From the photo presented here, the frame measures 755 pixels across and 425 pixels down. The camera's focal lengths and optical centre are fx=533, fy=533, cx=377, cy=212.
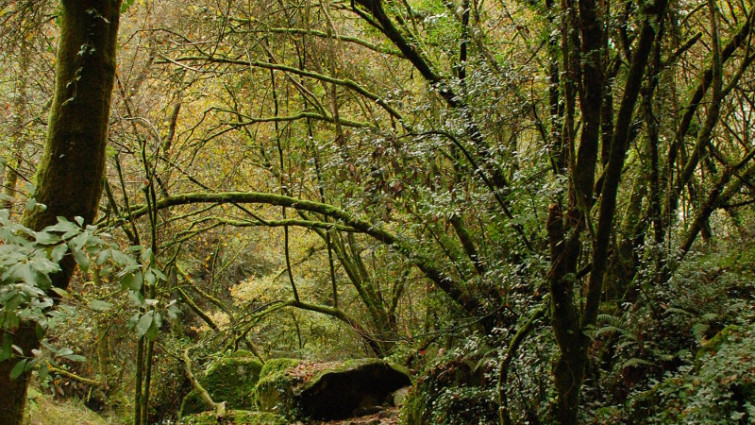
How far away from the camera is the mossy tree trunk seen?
2.73m

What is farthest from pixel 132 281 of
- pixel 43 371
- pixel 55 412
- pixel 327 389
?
pixel 55 412

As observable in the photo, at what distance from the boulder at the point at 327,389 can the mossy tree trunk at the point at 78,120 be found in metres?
6.86

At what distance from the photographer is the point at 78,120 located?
281cm

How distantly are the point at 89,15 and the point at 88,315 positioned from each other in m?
5.79

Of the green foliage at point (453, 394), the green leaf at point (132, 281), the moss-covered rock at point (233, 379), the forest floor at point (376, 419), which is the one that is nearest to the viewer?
the green leaf at point (132, 281)

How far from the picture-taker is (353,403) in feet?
31.1

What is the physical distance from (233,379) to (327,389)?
8.65 ft

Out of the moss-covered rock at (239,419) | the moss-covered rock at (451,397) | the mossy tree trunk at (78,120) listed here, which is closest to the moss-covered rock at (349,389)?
the moss-covered rock at (239,419)

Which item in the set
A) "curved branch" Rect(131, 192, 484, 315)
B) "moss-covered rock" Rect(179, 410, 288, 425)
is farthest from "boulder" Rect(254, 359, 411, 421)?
"curved branch" Rect(131, 192, 484, 315)

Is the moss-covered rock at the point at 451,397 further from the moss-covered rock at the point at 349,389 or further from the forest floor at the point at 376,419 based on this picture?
the moss-covered rock at the point at 349,389

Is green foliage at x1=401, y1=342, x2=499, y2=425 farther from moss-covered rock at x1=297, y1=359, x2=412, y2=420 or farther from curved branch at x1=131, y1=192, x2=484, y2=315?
moss-covered rock at x1=297, y1=359, x2=412, y2=420

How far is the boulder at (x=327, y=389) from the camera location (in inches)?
361

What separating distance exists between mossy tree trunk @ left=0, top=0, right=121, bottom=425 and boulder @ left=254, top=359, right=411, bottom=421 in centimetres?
686

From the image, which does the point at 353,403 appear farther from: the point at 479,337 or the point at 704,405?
the point at 704,405
